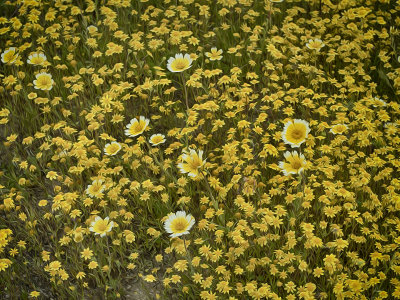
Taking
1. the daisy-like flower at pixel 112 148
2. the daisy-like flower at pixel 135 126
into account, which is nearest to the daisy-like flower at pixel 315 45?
the daisy-like flower at pixel 135 126

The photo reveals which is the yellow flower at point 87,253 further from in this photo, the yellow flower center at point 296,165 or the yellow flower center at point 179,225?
the yellow flower center at point 296,165

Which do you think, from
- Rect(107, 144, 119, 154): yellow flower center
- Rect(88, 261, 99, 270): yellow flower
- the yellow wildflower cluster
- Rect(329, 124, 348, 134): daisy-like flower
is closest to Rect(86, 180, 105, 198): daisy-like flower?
the yellow wildflower cluster

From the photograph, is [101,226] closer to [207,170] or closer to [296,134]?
[207,170]

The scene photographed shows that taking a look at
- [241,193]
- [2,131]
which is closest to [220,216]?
[241,193]

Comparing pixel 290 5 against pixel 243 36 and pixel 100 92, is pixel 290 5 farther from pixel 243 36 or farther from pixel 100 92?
pixel 100 92

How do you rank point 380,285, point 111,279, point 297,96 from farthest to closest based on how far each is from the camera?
point 297,96, point 111,279, point 380,285

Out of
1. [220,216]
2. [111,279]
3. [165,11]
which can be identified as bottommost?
[111,279]

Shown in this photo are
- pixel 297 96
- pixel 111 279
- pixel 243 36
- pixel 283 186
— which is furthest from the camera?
pixel 243 36
